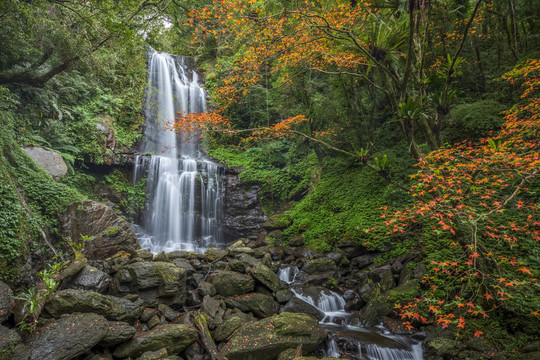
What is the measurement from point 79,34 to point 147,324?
7.03 metres

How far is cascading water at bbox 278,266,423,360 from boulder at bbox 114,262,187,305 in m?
3.13

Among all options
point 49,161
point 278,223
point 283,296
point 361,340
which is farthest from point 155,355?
point 49,161

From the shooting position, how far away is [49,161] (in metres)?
8.03

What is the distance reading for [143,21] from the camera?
6.29 metres

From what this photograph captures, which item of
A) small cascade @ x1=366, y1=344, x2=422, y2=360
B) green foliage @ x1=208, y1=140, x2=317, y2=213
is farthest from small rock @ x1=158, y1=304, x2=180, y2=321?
green foliage @ x1=208, y1=140, x2=317, y2=213

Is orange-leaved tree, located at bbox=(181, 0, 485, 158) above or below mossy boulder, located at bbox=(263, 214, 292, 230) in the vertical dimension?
above

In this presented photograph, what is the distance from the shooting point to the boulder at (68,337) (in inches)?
114

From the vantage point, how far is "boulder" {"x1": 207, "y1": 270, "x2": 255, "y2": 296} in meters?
5.83

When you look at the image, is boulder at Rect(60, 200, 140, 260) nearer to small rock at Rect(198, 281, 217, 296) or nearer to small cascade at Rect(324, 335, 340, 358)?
small rock at Rect(198, 281, 217, 296)

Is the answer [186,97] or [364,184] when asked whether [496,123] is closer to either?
[364,184]

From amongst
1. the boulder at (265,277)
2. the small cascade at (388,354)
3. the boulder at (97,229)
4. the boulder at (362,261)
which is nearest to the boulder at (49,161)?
the boulder at (97,229)

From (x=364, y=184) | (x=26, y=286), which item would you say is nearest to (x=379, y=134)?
(x=364, y=184)

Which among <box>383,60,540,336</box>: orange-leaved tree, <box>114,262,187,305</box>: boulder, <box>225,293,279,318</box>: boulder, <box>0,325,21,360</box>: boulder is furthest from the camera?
<box>225,293,279,318</box>: boulder

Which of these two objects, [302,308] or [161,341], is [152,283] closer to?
[161,341]
